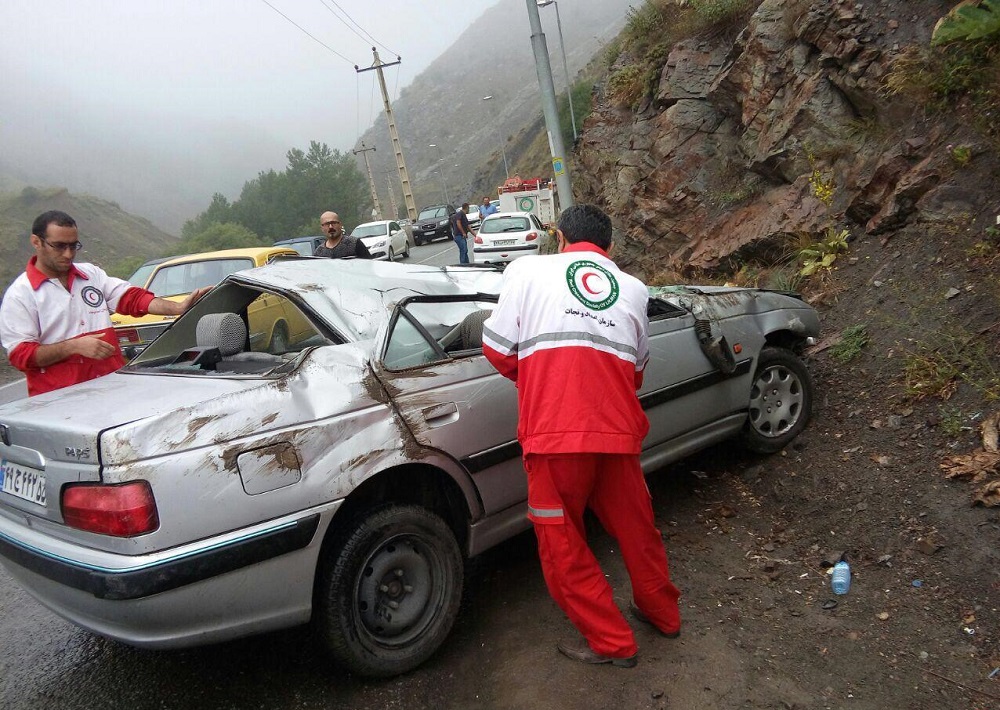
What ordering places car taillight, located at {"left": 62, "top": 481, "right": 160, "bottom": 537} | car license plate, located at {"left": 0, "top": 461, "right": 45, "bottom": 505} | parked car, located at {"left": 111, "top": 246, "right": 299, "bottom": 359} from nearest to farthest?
1. car taillight, located at {"left": 62, "top": 481, "right": 160, "bottom": 537}
2. car license plate, located at {"left": 0, "top": 461, "right": 45, "bottom": 505}
3. parked car, located at {"left": 111, "top": 246, "right": 299, "bottom": 359}

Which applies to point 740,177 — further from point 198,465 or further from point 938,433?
point 198,465

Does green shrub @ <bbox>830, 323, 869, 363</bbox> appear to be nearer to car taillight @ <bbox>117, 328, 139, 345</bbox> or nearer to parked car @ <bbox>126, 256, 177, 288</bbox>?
car taillight @ <bbox>117, 328, 139, 345</bbox>

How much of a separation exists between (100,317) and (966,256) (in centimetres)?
577

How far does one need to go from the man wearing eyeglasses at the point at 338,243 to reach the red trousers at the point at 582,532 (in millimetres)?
4292

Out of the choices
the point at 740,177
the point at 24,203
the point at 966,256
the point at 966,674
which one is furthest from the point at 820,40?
the point at 24,203

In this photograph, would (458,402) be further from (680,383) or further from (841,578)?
(841,578)

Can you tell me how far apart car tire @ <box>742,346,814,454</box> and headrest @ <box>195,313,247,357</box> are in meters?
2.94

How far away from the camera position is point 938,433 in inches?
155

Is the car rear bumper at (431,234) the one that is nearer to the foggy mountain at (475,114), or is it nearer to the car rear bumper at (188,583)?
the car rear bumper at (188,583)

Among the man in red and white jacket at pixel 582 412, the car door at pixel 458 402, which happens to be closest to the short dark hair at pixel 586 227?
the man in red and white jacket at pixel 582 412

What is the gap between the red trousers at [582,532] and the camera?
2602 millimetres

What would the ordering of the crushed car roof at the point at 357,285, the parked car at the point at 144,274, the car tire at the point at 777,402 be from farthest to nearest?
the parked car at the point at 144,274, the car tire at the point at 777,402, the crushed car roof at the point at 357,285

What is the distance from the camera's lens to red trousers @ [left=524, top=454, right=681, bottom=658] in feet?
8.54

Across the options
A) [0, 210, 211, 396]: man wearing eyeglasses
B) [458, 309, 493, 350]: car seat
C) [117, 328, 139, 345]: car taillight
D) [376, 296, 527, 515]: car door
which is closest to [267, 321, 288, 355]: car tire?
[0, 210, 211, 396]: man wearing eyeglasses
